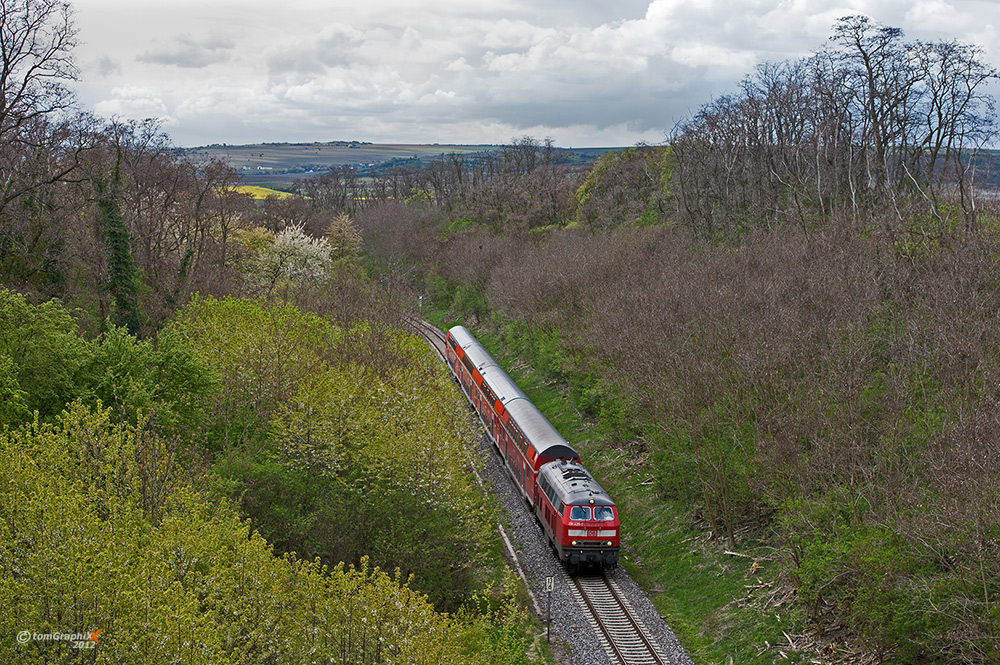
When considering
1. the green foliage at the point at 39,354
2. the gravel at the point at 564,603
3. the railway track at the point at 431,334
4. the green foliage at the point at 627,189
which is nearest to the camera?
the gravel at the point at 564,603

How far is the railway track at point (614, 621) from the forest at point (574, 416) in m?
1.37

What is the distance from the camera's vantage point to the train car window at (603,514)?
24.4 meters

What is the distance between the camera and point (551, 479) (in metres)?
26.5

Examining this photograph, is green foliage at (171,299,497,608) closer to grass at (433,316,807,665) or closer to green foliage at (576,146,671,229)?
grass at (433,316,807,665)

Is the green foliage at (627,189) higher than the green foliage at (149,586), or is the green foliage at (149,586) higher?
the green foliage at (627,189)

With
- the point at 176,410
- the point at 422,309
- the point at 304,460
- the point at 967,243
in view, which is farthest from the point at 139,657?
the point at 422,309

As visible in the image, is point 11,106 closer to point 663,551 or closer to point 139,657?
point 139,657

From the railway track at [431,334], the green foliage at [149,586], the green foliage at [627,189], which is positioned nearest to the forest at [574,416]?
the green foliage at [149,586]

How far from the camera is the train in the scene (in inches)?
960

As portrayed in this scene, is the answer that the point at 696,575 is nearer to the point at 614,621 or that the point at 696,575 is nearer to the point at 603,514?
the point at 603,514

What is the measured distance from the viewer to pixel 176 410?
24.5m

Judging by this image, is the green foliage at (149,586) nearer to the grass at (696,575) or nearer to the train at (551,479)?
the grass at (696,575)

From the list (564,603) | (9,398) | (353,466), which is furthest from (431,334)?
(9,398)

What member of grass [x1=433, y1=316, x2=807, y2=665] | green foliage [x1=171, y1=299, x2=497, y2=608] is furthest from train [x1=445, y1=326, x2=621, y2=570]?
green foliage [x1=171, y1=299, x2=497, y2=608]
